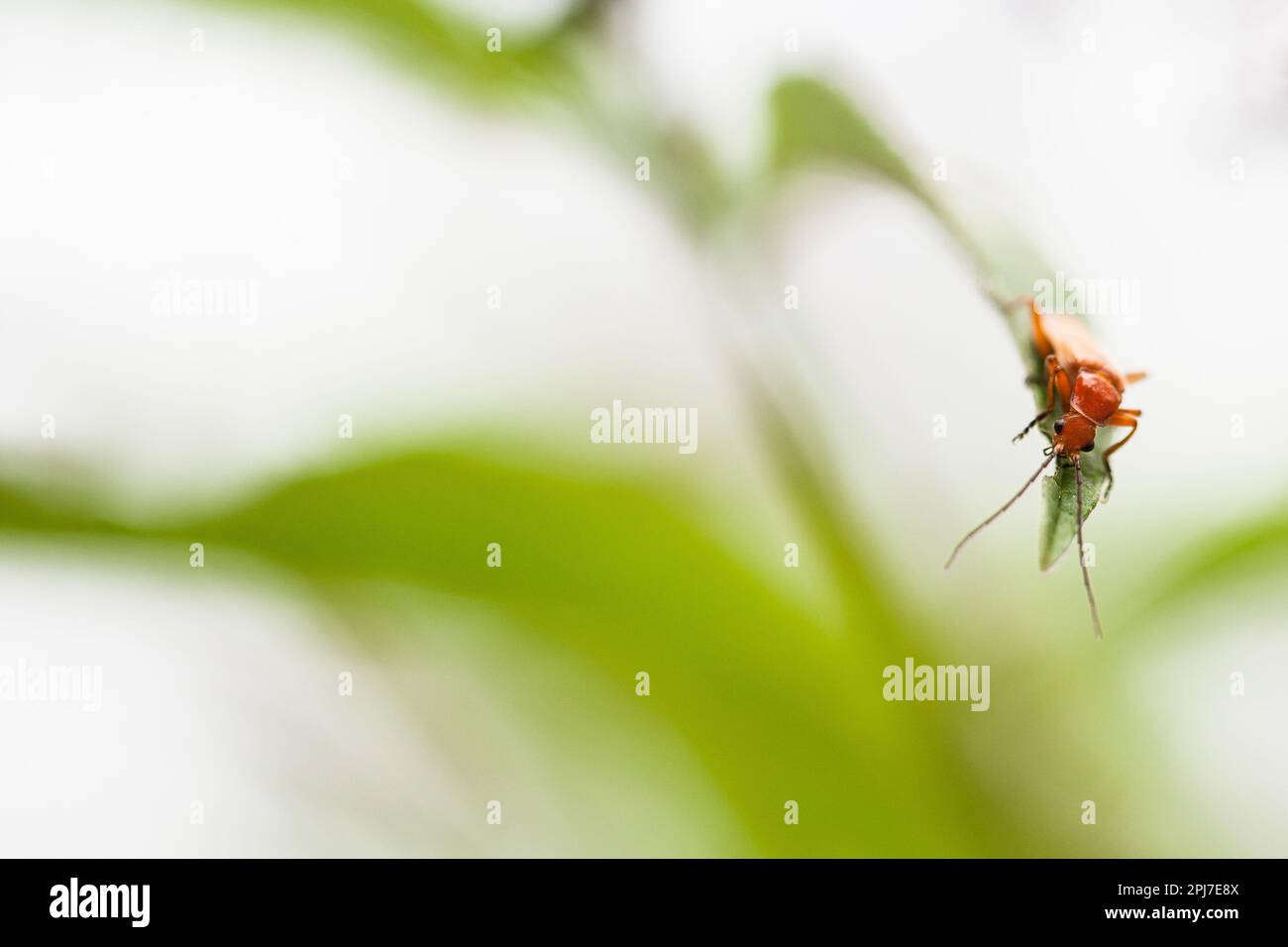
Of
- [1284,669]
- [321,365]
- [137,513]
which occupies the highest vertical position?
[321,365]

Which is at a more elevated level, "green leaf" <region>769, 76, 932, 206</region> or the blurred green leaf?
"green leaf" <region>769, 76, 932, 206</region>

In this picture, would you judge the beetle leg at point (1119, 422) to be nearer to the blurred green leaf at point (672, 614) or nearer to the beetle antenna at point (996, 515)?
the beetle antenna at point (996, 515)

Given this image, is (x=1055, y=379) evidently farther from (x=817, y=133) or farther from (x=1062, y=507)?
(x=817, y=133)

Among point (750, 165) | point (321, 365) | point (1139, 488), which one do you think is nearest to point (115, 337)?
point (321, 365)

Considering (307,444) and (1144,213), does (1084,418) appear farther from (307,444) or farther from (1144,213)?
(307,444)
